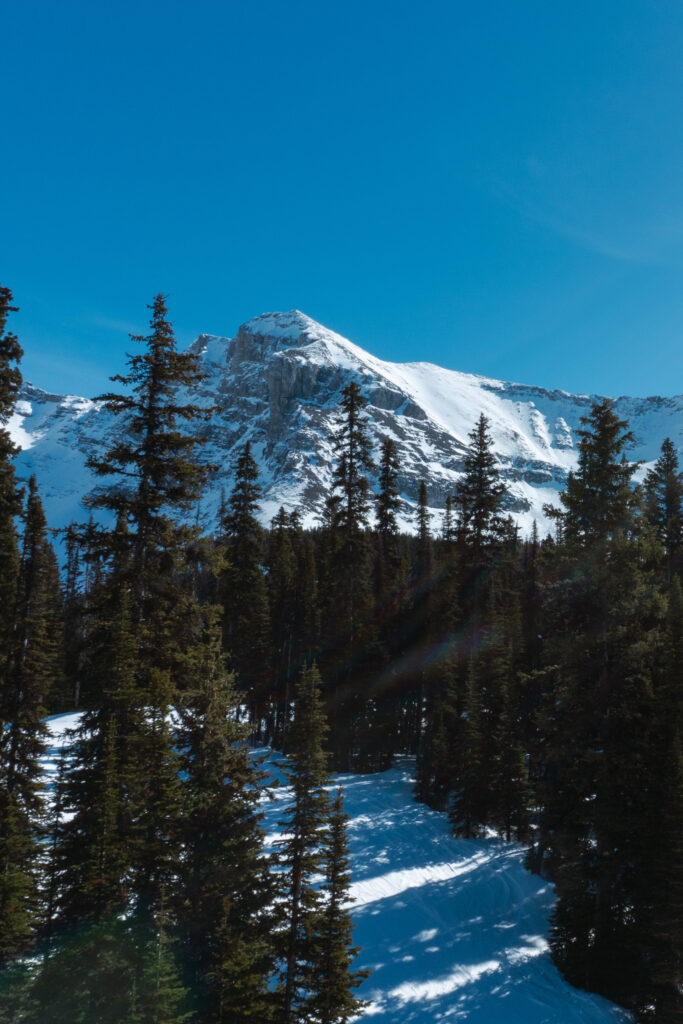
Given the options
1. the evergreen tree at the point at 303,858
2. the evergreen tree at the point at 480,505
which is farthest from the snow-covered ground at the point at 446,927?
the evergreen tree at the point at 480,505

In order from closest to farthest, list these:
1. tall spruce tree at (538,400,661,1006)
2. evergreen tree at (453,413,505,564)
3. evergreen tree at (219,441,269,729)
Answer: tall spruce tree at (538,400,661,1006) → evergreen tree at (453,413,505,564) → evergreen tree at (219,441,269,729)

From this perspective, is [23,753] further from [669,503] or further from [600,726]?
[669,503]

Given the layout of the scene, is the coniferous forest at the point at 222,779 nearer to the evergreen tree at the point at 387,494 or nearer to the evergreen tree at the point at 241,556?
the evergreen tree at the point at 241,556

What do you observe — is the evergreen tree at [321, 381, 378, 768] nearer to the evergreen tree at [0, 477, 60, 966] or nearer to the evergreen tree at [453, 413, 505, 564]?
the evergreen tree at [453, 413, 505, 564]

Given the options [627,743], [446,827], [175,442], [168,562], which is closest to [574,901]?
[627,743]

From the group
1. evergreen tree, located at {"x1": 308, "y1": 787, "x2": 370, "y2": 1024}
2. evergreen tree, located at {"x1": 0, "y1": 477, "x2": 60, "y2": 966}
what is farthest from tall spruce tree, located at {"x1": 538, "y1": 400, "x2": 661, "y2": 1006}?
evergreen tree, located at {"x1": 0, "y1": 477, "x2": 60, "y2": 966}

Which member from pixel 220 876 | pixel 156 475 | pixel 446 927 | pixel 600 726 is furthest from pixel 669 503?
pixel 220 876

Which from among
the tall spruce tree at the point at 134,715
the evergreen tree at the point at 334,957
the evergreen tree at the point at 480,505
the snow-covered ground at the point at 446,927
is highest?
the evergreen tree at the point at 480,505

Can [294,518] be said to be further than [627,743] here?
Yes

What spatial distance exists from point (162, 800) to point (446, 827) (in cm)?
1818

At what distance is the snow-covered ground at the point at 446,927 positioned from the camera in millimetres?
14094

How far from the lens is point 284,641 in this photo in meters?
44.7

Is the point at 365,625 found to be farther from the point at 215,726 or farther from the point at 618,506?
the point at 215,726

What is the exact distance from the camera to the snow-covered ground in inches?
555
